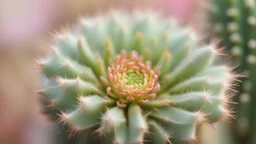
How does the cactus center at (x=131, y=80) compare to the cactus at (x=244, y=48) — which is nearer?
the cactus center at (x=131, y=80)

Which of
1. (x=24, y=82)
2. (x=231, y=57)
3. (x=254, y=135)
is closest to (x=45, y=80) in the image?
(x=231, y=57)

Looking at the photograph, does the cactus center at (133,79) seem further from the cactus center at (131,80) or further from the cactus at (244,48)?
the cactus at (244,48)

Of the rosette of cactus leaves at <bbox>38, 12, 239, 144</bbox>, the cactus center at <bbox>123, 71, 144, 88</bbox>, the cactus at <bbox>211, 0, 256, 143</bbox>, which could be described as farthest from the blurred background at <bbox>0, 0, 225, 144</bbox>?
the cactus center at <bbox>123, 71, 144, 88</bbox>

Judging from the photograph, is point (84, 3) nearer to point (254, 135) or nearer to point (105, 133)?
point (254, 135)

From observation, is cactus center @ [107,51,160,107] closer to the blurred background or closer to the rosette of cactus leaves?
the rosette of cactus leaves

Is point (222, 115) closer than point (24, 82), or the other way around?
point (222, 115)

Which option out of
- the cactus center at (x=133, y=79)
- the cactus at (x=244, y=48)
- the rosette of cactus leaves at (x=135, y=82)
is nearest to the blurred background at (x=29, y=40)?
the cactus at (x=244, y=48)
